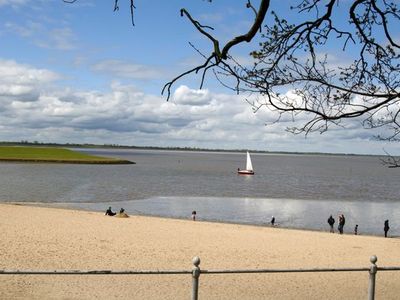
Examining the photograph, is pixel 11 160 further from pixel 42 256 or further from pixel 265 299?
pixel 265 299

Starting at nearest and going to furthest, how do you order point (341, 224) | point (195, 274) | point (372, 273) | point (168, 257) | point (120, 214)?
point (195, 274)
point (372, 273)
point (168, 257)
point (341, 224)
point (120, 214)

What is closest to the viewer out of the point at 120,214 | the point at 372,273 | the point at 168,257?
the point at 372,273

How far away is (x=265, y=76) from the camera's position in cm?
765

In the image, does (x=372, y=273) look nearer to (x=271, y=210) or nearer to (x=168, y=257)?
(x=168, y=257)

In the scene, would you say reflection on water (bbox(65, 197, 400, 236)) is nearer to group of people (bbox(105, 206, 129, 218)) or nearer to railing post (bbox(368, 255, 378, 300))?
group of people (bbox(105, 206, 129, 218))

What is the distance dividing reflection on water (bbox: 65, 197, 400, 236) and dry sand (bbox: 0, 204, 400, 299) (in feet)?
27.8

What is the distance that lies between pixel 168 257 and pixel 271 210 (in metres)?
27.9

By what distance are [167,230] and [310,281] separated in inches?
543

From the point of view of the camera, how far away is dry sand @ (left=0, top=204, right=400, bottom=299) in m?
15.2

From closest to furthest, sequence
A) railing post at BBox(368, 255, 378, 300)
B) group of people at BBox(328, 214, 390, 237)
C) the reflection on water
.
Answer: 1. railing post at BBox(368, 255, 378, 300)
2. group of people at BBox(328, 214, 390, 237)
3. the reflection on water

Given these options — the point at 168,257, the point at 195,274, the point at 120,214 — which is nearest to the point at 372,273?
the point at 195,274

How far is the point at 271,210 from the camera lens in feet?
157

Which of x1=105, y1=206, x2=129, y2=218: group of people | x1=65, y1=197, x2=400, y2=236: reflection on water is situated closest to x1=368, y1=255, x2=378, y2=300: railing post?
x1=105, y1=206, x2=129, y2=218: group of people

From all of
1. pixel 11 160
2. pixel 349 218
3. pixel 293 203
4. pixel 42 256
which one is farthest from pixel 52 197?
pixel 11 160
